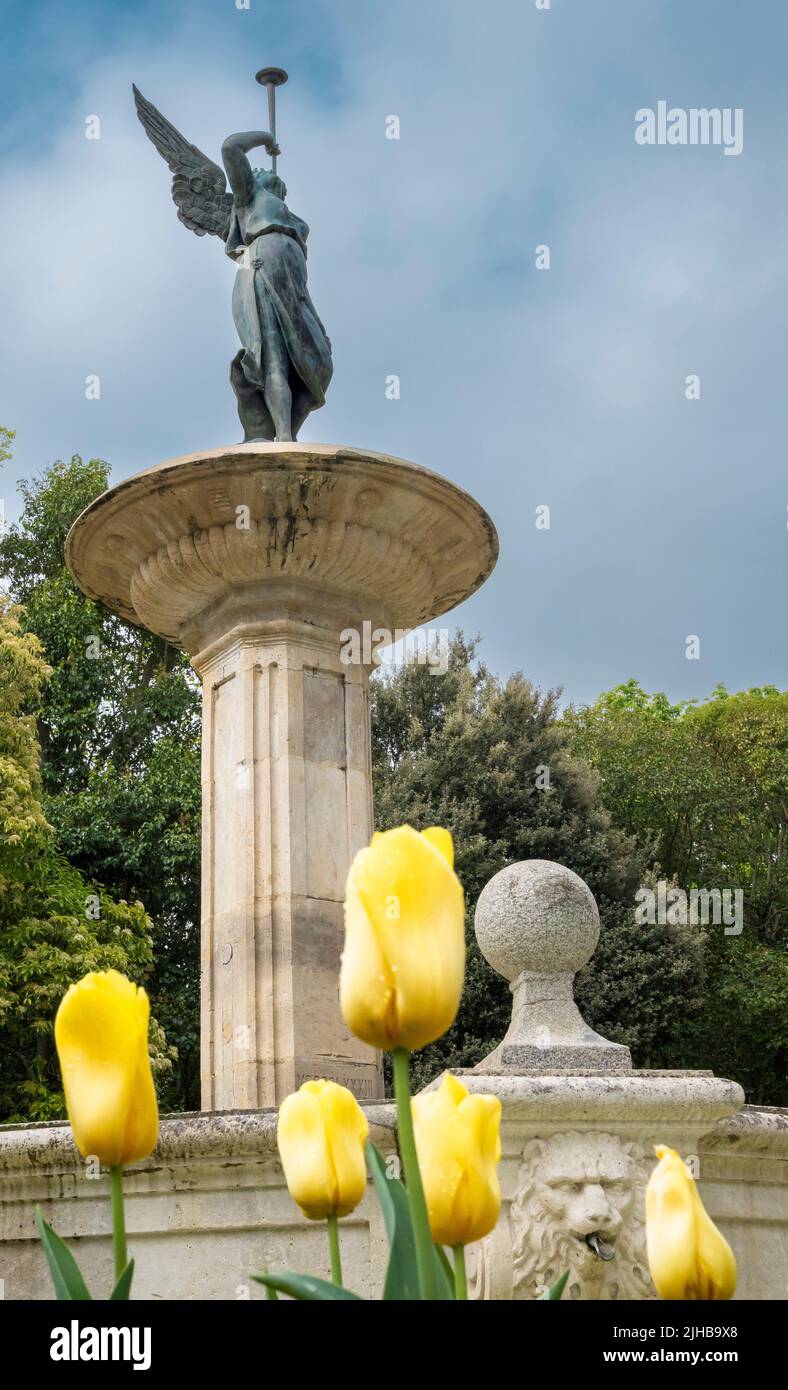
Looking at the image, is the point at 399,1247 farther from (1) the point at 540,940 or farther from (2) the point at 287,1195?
(1) the point at 540,940

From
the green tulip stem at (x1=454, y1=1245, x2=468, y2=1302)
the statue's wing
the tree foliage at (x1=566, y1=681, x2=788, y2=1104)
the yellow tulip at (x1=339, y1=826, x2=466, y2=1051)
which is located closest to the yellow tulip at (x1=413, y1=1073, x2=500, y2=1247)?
the green tulip stem at (x1=454, y1=1245, x2=468, y2=1302)

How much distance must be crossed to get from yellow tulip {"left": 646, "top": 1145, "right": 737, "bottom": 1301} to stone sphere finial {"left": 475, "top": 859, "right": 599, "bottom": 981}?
12.6ft

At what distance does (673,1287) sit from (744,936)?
25966 millimetres

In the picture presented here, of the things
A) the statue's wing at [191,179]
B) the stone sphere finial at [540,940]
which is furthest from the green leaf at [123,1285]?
the statue's wing at [191,179]

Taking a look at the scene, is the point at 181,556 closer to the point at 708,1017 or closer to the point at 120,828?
the point at 120,828

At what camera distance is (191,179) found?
970 centimetres

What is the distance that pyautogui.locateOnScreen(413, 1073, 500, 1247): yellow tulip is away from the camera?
144cm

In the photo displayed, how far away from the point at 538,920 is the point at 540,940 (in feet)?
0.23

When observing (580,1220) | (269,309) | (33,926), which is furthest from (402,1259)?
(33,926)

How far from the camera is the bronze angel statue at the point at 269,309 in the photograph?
29.3 feet

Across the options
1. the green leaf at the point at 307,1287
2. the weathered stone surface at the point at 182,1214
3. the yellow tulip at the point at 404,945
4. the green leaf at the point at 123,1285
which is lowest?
the weathered stone surface at the point at 182,1214

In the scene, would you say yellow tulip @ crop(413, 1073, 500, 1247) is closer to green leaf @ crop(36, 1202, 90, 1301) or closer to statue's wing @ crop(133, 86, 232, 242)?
green leaf @ crop(36, 1202, 90, 1301)
